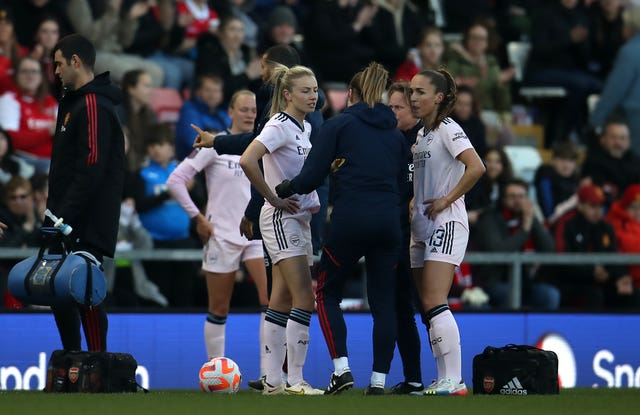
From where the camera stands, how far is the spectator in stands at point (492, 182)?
Result: 1552cm

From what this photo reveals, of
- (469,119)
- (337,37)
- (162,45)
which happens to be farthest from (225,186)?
(337,37)

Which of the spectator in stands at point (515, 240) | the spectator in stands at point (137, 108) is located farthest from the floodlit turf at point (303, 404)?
the spectator in stands at point (137, 108)

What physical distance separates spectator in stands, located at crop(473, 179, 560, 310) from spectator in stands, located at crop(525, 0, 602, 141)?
4527 millimetres

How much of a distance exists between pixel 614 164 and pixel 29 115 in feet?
21.7

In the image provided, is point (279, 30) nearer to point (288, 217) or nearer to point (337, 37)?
point (337, 37)

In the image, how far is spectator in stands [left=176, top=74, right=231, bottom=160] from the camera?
50.0 ft

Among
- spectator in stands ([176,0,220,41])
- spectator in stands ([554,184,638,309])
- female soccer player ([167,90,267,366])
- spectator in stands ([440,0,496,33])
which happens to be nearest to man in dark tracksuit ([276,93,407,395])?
female soccer player ([167,90,267,366])

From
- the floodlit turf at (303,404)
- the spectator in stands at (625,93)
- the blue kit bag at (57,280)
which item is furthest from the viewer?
the spectator in stands at (625,93)

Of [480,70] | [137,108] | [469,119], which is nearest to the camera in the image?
[137,108]

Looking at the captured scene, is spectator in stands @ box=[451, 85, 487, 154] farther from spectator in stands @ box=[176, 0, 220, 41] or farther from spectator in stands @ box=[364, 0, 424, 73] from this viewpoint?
spectator in stands @ box=[176, 0, 220, 41]

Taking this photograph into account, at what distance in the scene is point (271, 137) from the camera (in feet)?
33.4

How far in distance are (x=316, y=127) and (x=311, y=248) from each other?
0.97 m

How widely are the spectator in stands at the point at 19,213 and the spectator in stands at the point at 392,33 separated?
6279mm

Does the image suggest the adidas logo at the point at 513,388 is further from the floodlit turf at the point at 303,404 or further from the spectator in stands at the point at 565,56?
the spectator in stands at the point at 565,56
